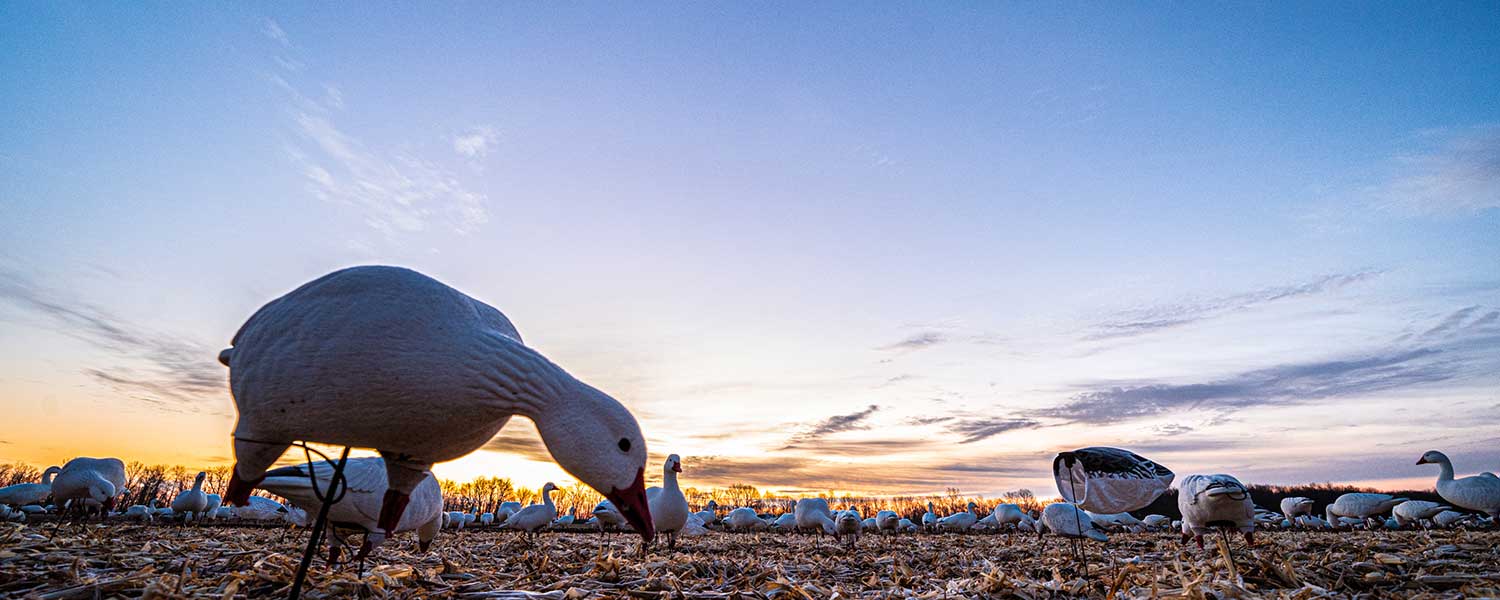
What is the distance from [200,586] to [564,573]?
10.3 feet

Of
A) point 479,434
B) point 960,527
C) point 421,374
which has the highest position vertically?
point 421,374

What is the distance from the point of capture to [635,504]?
3.73 metres

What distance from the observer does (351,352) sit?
Answer: 3.33 metres

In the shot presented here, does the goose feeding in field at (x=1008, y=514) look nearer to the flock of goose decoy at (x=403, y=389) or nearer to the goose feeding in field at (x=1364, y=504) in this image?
the goose feeding in field at (x=1364, y=504)

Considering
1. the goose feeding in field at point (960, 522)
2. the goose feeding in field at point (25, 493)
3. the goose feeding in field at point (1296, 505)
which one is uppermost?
the goose feeding in field at point (25, 493)

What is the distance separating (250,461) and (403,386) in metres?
1.40

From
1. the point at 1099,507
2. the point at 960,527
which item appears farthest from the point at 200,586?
the point at 960,527

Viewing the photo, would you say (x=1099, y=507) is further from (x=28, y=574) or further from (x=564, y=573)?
(x=28, y=574)

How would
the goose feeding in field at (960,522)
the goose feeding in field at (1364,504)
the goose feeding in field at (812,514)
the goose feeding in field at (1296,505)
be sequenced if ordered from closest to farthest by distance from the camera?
the goose feeding in field at (812,514) < the goose feeding in field at (1364,504) < the goose feeding in field at (1296,505) < the goose feeding in field at (960,522)

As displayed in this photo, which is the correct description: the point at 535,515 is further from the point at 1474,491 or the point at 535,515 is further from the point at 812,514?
the point at 1474,491

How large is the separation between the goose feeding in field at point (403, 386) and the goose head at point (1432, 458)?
99.1ft

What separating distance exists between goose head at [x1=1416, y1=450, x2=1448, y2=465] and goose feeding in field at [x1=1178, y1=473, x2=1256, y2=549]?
17.4 m

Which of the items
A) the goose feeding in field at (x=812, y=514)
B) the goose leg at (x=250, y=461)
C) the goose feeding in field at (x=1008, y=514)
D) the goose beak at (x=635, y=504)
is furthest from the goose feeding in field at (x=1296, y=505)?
the goose leg at (x=250, y=461)

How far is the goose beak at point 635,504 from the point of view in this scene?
3703 millimetres
